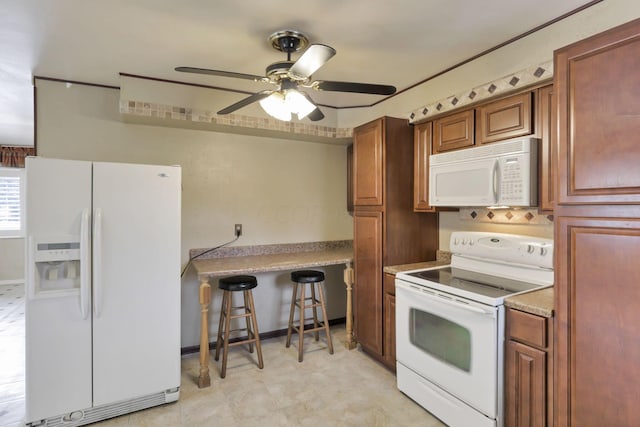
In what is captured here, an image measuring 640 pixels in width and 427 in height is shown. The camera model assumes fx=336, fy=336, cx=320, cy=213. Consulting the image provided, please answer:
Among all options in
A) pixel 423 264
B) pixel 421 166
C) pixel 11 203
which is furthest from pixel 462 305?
pixel 11 203

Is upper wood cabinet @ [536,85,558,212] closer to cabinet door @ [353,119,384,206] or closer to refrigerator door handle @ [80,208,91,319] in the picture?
cabinet door @ [353,119,384,206]

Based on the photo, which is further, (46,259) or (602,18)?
(46,259)

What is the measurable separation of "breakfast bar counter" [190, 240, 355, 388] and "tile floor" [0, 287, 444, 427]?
9.7 inches

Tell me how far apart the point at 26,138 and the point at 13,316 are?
2638 millimetres

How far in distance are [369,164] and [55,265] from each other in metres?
2.36

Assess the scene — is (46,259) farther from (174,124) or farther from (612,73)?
(612,73)

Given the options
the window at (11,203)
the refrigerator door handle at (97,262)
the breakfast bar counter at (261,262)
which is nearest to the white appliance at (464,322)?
the breakfast bar counter at (261,262)

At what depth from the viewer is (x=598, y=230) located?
1408 millimetres

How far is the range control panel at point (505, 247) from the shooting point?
2.06 m

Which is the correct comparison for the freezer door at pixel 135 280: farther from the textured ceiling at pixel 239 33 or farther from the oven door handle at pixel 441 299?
the oven door handle at pixel 441 299

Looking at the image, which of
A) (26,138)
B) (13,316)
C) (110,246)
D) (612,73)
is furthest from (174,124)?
(26,138)

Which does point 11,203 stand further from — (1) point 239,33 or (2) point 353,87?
(2) point 353,87

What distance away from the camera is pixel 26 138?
5031mm

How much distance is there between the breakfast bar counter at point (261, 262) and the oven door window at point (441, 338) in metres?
0.95
